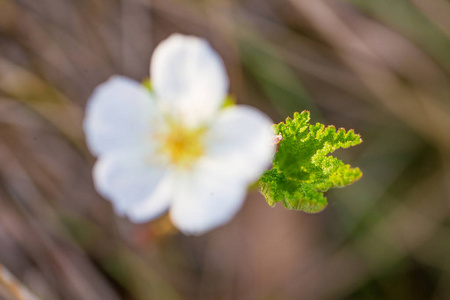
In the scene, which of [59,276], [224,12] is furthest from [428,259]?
[59,276]

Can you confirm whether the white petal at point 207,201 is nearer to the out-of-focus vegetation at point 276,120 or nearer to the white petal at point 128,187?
the white petal at point 128,187

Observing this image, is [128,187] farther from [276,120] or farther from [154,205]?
[276,120]

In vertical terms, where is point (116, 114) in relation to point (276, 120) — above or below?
below

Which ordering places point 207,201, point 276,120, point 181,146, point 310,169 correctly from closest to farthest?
point 310,169
point 207,201
point 181,146
point 276,120

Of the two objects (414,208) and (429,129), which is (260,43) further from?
(414,208)

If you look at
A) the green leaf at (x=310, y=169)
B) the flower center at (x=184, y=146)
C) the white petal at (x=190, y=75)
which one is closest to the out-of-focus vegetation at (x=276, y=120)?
the flower center at (x=184, y=146)

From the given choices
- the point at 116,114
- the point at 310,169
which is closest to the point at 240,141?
the point at 116,114

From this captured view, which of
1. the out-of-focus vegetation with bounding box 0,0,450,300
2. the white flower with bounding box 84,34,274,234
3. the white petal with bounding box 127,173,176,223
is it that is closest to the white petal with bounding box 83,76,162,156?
the white flower with bounding box 84,34,274,234
